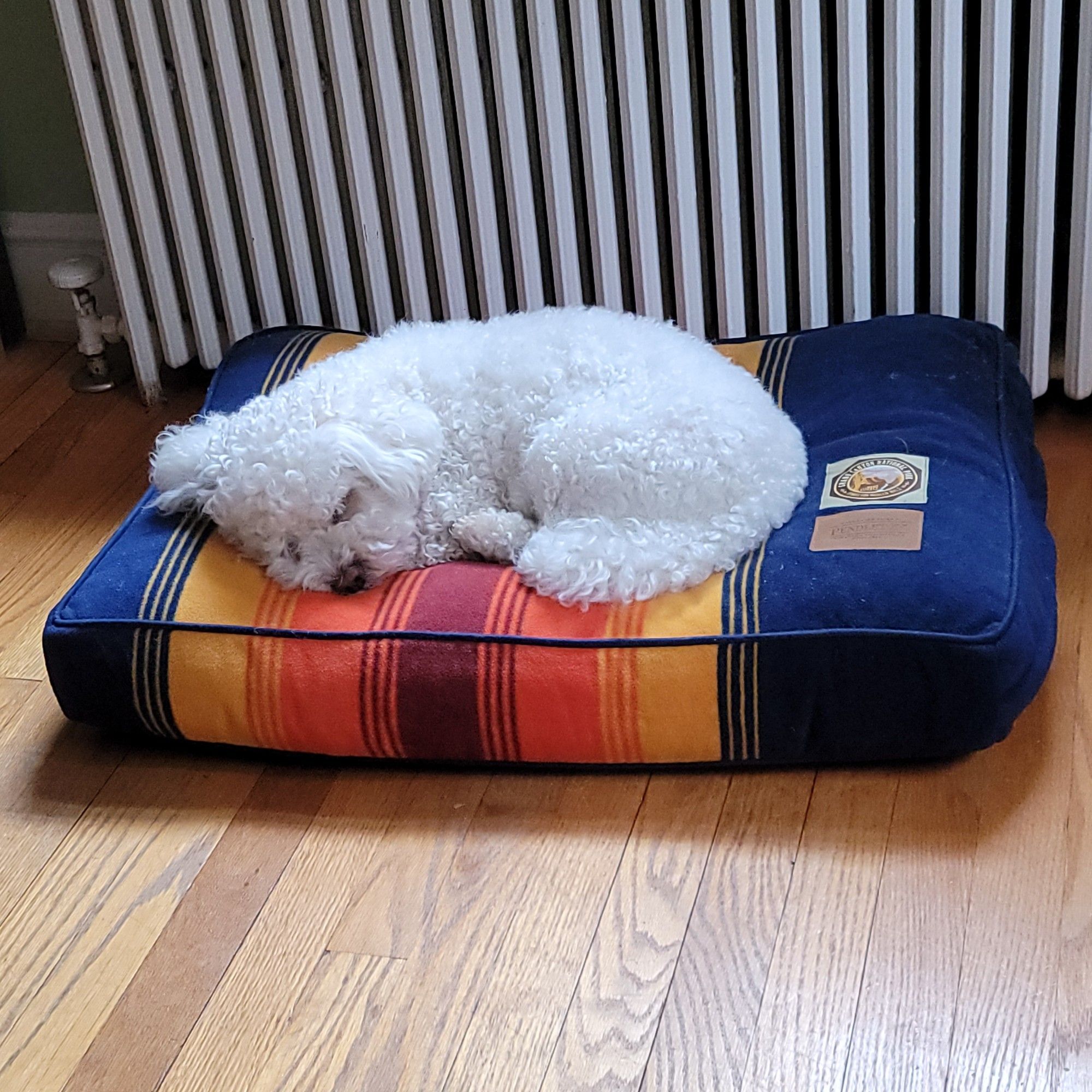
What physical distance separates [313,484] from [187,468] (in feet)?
0.70

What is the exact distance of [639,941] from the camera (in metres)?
1.49

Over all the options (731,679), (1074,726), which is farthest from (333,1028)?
(1074,726)

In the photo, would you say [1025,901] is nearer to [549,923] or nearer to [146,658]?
[549,923]

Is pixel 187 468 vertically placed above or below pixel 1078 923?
above

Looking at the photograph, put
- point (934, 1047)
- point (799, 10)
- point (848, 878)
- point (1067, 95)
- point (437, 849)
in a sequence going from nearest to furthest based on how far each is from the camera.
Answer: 1. point (934, 1047)
2. point (848, 878)
3. point (437, 849)
4. point (799, 10)
5. point (1067, 95)

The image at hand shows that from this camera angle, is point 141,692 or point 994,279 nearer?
point 141,692

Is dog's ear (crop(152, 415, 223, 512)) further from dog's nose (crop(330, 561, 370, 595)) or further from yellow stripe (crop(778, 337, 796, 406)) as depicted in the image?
yellow stripe (crop(778, 337, 796, 406))

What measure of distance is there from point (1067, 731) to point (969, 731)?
0.18 m

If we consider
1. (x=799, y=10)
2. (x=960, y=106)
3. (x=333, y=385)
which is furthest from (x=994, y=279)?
(x=333, y=385)

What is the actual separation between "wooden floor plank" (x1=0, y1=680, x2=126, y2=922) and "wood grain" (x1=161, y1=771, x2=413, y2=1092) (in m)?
0.32

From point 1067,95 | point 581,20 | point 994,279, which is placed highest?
point 581,20

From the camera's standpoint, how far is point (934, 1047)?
134 cm

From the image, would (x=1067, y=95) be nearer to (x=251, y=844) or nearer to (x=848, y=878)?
(x=848, y=878)

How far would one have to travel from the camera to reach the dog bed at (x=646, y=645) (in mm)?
1618
